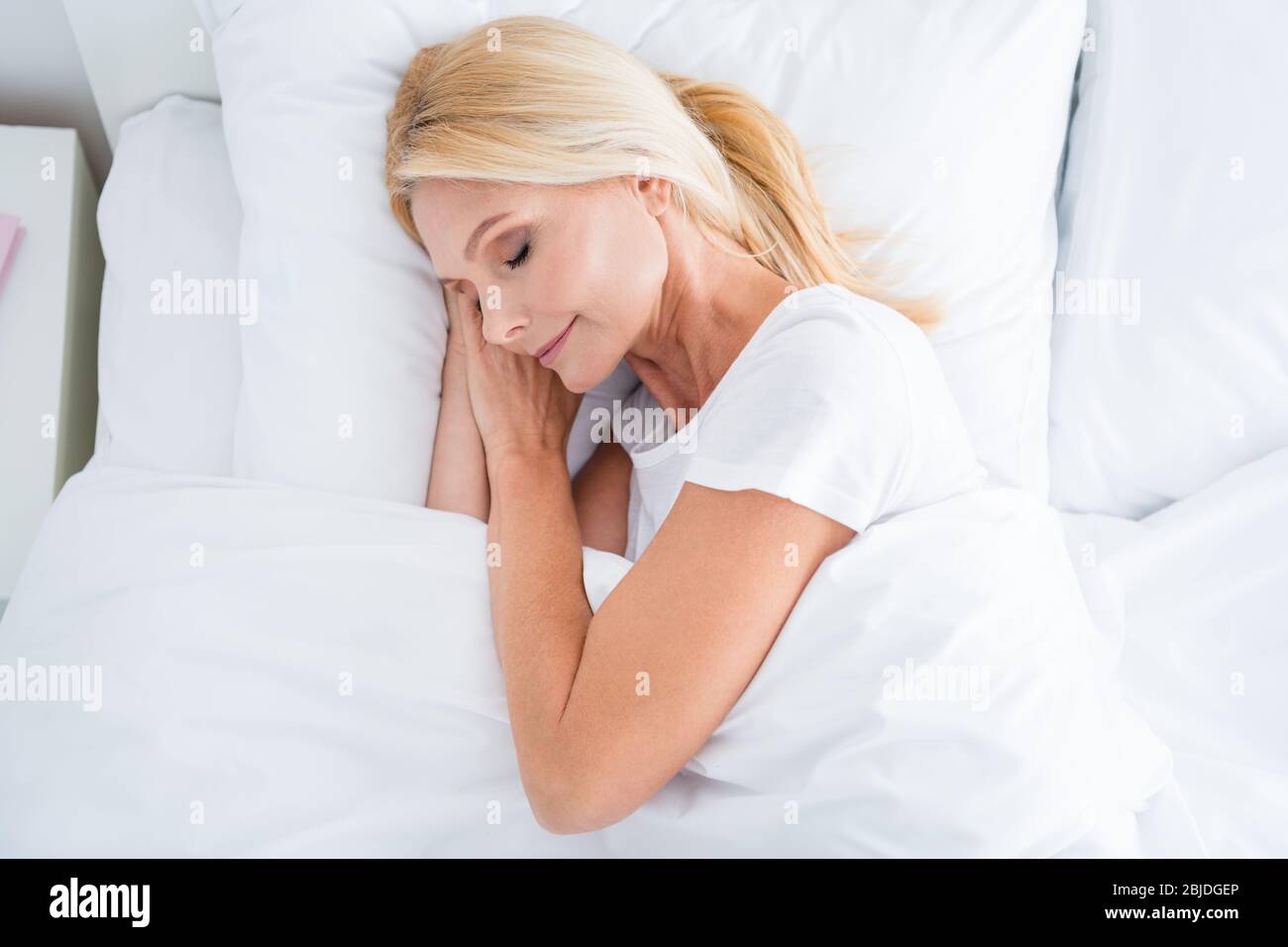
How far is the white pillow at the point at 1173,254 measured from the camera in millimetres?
1110

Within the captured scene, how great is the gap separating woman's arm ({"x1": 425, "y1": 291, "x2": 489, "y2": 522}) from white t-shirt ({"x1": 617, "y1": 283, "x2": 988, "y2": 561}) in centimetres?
32

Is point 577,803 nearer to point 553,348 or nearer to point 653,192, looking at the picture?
point 553,348

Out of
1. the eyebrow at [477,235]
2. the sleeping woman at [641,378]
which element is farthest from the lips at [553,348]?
the eyebrow at [477,235]

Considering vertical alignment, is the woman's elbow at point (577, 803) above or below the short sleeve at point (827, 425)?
below

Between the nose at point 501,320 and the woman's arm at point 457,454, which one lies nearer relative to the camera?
the nose at point 501,320

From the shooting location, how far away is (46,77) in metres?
1.26

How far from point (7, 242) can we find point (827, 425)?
1.01 meters

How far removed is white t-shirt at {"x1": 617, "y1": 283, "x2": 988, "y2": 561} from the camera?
74cm

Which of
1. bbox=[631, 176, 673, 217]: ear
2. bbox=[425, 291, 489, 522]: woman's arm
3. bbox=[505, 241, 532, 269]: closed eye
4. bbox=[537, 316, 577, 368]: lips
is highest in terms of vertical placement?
bbox=[631, 176, 673, 217]: ear

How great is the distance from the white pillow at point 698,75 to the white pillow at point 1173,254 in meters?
0.06

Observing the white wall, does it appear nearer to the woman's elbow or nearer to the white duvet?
the white duvet

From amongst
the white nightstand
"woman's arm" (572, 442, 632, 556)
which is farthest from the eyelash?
the white nightstand

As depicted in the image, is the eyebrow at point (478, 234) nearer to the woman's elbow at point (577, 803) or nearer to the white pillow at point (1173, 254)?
the woman's elbow at point (577, 803)
